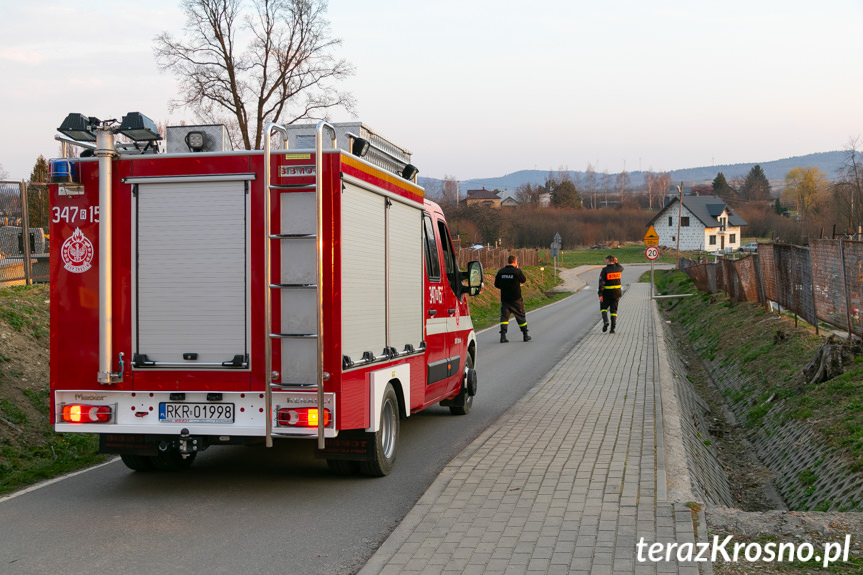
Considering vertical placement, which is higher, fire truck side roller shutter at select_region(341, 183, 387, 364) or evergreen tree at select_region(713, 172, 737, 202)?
evergreen tree at select_region(713, 172, 737, 202)

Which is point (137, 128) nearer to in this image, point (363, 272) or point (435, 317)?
point (363, 272)

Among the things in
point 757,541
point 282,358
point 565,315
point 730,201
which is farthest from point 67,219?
point 730,201

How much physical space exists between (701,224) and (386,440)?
108 m

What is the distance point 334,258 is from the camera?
20.1ft

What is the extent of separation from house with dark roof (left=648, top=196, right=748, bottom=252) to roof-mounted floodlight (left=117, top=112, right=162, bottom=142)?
10744cm

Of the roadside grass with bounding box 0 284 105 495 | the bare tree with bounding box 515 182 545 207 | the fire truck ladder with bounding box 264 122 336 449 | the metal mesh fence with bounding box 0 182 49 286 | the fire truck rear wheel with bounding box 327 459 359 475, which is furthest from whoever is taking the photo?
the bare tree with bounding box 515 182 545 207

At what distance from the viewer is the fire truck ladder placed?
6.02 m

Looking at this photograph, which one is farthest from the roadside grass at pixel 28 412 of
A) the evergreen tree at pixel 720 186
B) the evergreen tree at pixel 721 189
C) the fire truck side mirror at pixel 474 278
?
the evergreen tree at pixel 720 186

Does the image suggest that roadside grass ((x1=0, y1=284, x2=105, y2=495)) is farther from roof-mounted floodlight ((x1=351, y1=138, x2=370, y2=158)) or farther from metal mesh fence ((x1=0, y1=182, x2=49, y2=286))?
roof-mounted floodlight ((x1=351, y1=138, x2=370, y2=158))

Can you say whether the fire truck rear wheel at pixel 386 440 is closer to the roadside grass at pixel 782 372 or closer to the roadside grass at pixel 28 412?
the roadside grass at pixel 28 412

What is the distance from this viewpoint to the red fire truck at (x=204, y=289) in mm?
6094

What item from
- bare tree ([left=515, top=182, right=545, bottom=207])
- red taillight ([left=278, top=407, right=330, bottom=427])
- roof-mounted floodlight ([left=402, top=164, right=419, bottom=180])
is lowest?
red taillight ([left=278, top=407, right=330, bottom=427])

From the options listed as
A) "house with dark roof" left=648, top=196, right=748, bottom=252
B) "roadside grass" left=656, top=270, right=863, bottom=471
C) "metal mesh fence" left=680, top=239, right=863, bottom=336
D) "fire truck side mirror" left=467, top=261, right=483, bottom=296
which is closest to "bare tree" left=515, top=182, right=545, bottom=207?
"house with dark roof" left=648, top=196, right=748, bottom=252

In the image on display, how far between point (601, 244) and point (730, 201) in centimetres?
5138
